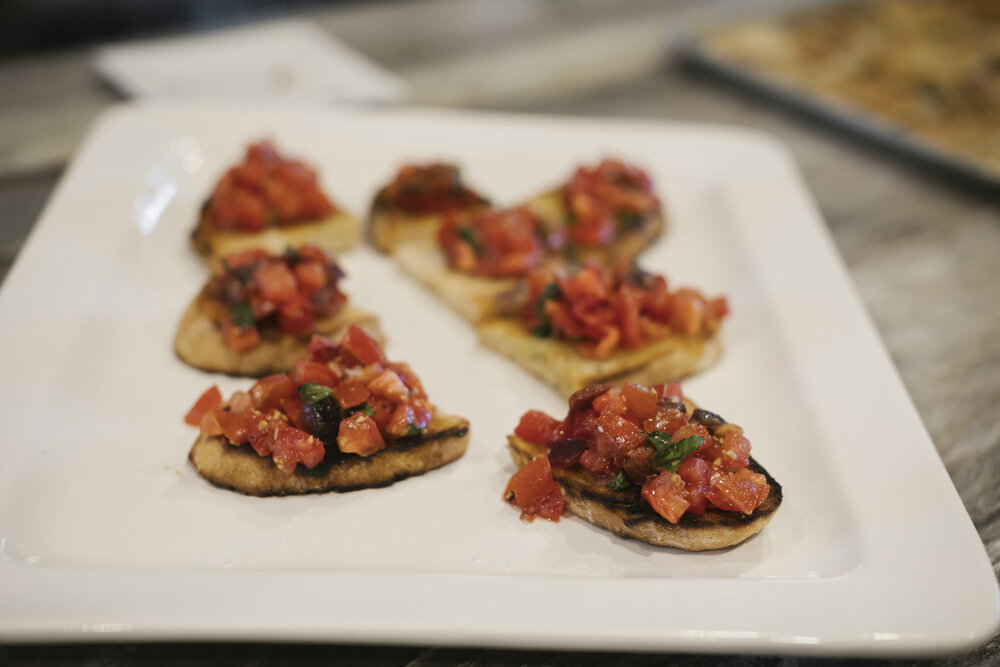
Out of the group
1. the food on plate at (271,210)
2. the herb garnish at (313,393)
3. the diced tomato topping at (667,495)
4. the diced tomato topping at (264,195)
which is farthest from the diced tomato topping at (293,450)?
the diced tomato topping at (264,195)

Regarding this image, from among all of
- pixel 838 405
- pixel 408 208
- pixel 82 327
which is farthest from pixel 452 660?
→ pixel 408 208

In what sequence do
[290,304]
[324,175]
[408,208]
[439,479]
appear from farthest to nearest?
[324,175] → [408,208] → [290,304] → [439,479]

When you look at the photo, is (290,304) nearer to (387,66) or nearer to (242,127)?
(242,127)

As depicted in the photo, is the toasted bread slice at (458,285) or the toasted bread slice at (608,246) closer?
the toasted bread slice at (458,285)

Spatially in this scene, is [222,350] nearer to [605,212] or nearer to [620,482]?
[620,482]

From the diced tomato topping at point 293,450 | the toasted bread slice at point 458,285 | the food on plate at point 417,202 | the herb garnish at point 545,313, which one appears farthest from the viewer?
the food on plate at point 417,202

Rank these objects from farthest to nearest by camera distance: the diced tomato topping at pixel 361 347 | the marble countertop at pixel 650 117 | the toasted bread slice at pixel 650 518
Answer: the diced tomato topping at pixel 361 347 → the toasted bread slice at pixel 650 518 → the marble countertop at pixel 650 117

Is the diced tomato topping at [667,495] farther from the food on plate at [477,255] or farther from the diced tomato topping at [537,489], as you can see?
the food on plate at [477,255]

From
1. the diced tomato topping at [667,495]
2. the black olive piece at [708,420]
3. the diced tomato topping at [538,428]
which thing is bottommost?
the diced tomato topping at [538,428]
